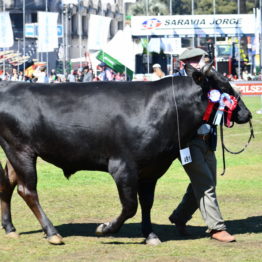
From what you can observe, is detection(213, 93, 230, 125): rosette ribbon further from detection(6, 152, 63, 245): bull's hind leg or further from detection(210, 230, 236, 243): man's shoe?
detection(6, 152, 63, 245): bull's hind leg

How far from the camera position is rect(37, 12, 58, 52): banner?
41000 millimetres

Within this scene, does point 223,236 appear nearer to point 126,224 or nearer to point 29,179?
point 126,224

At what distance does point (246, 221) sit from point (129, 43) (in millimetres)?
24170

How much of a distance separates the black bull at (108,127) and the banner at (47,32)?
1290 inches

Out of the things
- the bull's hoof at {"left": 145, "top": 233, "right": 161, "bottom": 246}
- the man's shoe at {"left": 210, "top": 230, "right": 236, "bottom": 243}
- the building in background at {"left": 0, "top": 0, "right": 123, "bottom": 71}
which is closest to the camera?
the bull's hoof at {"left": 145, "top": 233, "right": 161, "bottom": 246}

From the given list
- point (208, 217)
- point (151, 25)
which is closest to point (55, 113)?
point (208, 217)

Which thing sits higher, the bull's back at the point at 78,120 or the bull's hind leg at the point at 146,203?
the bull's back at the point at 78,120

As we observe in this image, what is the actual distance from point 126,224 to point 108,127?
1.88m

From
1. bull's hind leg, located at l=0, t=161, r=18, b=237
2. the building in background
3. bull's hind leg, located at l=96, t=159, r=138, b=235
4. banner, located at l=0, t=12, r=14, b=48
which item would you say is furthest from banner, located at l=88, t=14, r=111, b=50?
bull's hind leg, located at l=96, t=159, r=138, b=235

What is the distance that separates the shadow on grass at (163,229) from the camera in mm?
8969

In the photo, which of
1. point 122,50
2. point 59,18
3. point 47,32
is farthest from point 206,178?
point 59,18

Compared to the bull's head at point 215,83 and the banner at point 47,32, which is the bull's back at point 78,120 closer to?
the bull's head at point 215,83

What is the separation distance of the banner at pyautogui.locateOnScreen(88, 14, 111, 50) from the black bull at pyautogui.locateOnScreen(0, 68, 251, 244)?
33.6m

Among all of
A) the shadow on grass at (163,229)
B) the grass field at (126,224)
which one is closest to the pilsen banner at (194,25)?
the grass field at (126,224)
